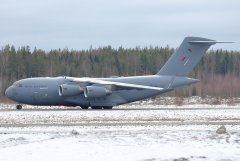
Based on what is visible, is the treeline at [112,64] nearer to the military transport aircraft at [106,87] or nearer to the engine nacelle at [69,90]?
the military transport aircraft at [106,87]

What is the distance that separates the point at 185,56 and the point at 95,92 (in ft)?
23.9

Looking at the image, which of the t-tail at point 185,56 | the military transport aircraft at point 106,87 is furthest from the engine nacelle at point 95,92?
the t-tail at point 185,56

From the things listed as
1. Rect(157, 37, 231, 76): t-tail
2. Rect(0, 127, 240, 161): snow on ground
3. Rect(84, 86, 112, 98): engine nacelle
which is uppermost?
Rect(157, 37, 231, 76): t-tail

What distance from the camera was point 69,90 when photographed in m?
46.2

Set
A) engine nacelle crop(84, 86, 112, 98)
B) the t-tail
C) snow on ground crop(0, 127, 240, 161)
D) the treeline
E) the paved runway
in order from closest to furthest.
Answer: snow on ground crop(0, 127, 240, 161), the paved runway, engine nacelle crop(84, 86, 112, 98), the t-tail, the treeline

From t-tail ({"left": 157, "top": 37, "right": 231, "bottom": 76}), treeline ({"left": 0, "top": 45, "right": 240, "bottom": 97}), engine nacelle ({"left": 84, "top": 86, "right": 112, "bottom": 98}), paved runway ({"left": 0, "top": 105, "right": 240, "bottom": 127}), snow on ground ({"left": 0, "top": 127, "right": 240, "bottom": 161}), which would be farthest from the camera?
treeline ({"left": 0, "top": 45, "right": 240, "bottom": 97})

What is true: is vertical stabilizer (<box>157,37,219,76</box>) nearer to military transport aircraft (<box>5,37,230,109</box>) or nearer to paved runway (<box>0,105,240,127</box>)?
military transport aircraft (<box>5,37,230,109</box>)

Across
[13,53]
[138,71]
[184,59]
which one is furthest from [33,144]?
[138,71]

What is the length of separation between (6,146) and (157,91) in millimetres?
29578

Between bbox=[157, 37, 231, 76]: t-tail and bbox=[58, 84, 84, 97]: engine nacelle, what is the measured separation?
248 inches

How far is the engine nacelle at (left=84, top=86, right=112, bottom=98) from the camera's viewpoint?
46312 mm

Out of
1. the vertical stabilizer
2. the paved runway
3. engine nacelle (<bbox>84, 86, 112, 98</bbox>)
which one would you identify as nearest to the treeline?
the vertical stabilizer

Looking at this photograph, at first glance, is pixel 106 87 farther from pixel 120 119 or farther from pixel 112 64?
pixel 112 64

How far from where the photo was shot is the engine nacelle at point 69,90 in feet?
151
